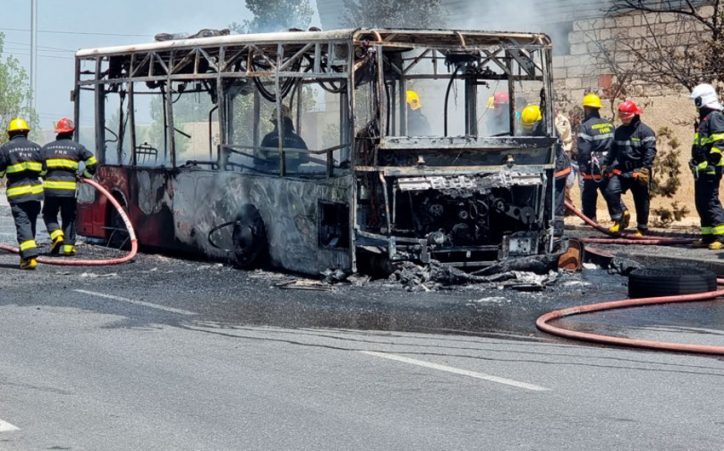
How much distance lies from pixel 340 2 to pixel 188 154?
2283 cm

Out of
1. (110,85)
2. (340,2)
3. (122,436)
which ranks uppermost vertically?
(340,2)

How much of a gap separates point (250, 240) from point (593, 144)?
5997mm

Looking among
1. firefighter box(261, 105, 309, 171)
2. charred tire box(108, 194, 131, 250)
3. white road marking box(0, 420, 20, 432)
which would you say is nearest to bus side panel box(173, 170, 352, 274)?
firefighter box(261, 105, 309, 171)

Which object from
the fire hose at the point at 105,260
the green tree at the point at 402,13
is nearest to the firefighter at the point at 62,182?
the fire hose at the point at 105,260

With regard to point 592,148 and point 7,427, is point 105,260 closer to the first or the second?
point 592,148

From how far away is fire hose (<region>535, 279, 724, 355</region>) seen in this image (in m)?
8.83

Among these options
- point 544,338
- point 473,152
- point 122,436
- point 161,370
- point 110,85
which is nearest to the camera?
point 122,436

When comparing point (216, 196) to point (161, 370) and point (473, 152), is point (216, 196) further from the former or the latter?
point (161, 370)

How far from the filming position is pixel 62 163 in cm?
1563

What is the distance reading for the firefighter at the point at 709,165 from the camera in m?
15.2

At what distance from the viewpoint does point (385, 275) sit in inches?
505

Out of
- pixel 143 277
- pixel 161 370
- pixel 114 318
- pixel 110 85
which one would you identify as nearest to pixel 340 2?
pixel 110 85

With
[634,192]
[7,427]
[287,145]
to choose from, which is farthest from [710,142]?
[7,427]

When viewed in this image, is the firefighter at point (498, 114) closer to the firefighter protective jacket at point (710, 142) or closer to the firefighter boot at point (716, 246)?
the firefighter protective jacket at point (710, 142)
